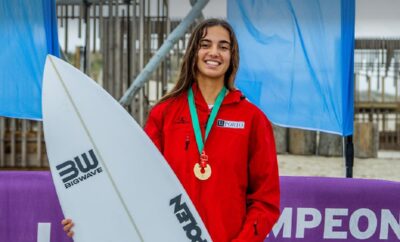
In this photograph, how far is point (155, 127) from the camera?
5.52 ft

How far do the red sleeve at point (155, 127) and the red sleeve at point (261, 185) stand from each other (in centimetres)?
29

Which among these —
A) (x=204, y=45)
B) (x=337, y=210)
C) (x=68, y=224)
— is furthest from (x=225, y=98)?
(x=337, y=210)

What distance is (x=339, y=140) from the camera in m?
10.2

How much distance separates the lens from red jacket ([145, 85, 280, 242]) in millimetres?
1562

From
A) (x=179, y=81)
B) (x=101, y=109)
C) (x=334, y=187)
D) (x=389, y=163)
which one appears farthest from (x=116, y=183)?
(x=389, y=163)

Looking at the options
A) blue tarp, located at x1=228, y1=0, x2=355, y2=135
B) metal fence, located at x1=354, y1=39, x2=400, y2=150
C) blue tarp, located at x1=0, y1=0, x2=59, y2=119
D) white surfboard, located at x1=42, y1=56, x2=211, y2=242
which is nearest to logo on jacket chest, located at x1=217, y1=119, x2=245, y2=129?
white surfboard, located at x1=42, y1=56, x2=211, y2=242

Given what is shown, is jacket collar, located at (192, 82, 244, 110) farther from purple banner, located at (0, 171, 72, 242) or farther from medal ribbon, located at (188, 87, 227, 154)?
purple banner, located at (0, 171, 72, 242)

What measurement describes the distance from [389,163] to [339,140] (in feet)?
3.62

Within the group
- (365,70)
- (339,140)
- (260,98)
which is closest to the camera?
(260,98)

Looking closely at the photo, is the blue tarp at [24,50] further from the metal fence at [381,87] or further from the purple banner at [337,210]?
the metal fence at [381,87]

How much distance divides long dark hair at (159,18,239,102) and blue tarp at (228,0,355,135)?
189cm

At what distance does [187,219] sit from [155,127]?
0.30 meters

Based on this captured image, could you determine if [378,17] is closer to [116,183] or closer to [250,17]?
[250,17]

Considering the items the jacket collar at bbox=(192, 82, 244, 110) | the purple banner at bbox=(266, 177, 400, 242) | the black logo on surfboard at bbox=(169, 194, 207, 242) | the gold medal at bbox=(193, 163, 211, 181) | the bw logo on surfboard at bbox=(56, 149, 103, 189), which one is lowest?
the purple banner at bbox=(266, 177, 400, 242)
